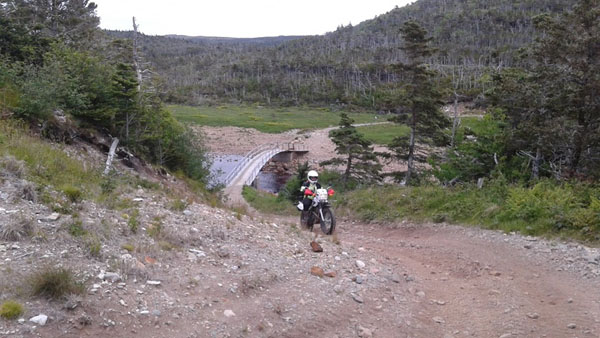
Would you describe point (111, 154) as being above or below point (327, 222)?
above

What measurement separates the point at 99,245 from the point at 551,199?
29.7 feet

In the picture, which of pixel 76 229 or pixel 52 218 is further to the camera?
pixel 52 218

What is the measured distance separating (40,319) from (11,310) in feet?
0.80

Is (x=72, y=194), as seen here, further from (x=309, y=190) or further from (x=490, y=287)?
(x=490, y=287)

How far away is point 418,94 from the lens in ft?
63.2

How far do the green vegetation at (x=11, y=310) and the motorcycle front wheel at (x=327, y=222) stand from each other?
6996 mm

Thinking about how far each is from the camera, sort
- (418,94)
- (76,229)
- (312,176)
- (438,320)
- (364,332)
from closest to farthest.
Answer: (364,332)
(76,229)
(438,320)
(312,176)
(418,94)

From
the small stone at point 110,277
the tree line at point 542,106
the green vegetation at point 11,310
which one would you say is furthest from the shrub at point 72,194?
the tree line at point 542,106

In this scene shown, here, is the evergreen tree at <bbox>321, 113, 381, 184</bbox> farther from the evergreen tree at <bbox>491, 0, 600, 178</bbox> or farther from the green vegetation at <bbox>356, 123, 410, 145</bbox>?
the green vegetation at <bbox>356, 123, 410, 145</bbox>

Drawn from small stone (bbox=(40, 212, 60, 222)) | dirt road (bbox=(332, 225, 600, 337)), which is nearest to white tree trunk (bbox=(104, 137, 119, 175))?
small stone (bbox=(40, 212, 60, 222))

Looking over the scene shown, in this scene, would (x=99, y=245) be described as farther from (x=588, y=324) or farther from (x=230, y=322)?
(x=588, y=324)

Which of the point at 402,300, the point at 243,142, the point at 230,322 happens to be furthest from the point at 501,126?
the point at 243,142

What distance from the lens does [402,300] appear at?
670 cm

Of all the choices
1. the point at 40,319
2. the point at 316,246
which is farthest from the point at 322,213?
the point at 40,319
